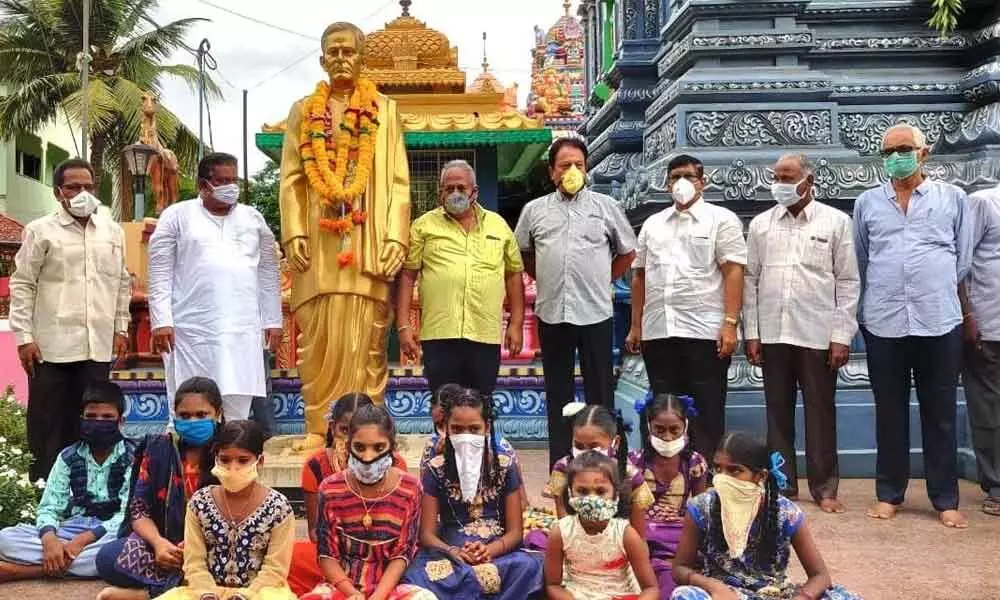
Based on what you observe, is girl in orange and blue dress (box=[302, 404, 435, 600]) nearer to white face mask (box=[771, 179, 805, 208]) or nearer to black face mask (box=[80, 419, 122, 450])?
black face mask (box=[80, 419, 122, 450])

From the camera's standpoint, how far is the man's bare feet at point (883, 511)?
16.5ft

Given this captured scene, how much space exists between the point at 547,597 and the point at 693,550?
1.80 feet

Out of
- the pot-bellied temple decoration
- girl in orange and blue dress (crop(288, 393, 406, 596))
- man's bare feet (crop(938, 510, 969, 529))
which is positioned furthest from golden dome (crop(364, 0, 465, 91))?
man's bare feet (crop(938, 510, 969, 529))

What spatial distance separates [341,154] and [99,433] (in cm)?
195

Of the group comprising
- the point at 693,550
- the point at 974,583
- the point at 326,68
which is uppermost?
the point at 326,68

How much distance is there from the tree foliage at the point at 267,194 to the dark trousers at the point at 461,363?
1813 cm

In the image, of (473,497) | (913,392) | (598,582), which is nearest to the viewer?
(598,582)

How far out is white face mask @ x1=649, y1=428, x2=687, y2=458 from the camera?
3.91 metres

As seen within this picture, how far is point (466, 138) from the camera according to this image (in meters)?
8.77

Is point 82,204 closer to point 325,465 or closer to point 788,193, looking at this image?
point 325,465

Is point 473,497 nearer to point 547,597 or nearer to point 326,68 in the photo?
point 547,597

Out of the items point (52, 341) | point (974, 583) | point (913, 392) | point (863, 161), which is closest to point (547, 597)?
point (974, 583)

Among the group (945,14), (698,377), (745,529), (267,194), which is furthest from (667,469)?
(267,194)

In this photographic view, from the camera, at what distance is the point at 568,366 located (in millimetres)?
5176
